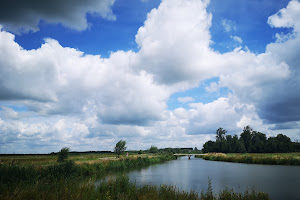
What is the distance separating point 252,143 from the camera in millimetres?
165375

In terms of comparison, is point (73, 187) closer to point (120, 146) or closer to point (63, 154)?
point (63, 154)

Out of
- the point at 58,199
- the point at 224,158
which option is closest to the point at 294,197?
the point at 58,199

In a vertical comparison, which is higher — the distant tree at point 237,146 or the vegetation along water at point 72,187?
the vegetation along water at point 72,187

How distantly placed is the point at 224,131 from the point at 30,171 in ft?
576

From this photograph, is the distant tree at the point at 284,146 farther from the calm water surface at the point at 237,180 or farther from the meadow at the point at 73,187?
the meadow at the point at 73,187

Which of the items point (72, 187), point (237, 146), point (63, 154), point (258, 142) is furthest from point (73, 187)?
point (237, 146)

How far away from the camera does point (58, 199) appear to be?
1145 cm

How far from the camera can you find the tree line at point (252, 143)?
13462 centimetres

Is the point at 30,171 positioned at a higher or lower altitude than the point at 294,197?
higher

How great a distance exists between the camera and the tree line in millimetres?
134625

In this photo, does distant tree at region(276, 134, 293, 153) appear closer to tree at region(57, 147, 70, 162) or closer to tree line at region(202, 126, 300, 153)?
tree line at region(202, 126, 300, 153)

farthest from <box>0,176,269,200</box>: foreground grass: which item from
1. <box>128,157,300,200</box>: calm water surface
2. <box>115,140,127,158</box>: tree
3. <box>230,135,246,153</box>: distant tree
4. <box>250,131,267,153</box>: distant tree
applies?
<box>230,135,246,153</box>: distant tree

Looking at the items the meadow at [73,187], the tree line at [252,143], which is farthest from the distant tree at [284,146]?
the meadow at [73,187]

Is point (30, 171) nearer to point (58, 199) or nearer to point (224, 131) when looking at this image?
point (58, 199)
